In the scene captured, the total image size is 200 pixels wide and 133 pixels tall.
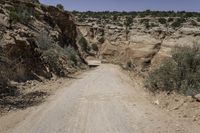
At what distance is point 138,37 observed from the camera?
58.7m

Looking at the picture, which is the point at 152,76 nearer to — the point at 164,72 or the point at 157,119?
the point at 164,72

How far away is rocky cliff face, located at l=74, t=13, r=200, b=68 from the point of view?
49812 millimetres

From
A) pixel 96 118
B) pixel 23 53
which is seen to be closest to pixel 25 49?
pixel 23 53

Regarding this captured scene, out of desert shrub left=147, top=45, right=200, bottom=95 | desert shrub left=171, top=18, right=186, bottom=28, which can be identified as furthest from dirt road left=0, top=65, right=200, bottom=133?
desert shrub left=171, top=18, right=186, bottom=28

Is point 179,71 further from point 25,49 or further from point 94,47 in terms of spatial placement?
point 94,47

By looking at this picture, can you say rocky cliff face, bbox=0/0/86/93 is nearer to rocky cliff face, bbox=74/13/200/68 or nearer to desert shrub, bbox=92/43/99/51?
rocky cliff face, bbox=74/13/200/68

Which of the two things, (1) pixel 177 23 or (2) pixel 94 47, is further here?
(2) pixel 94 47

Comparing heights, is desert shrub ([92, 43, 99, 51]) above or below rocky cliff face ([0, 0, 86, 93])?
below

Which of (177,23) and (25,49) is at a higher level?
(177,23)

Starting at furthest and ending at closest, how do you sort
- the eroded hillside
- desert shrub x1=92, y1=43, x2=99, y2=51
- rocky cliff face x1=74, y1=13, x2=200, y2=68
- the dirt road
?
desert shrub x1=92, y1=43, x2=99, y2=51, rocky cliff face x1=74, y1=13, x2=200, y2=68, the eroded hillside, the dirt road

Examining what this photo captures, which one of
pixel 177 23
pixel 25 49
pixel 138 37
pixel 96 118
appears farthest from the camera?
pixel 177 23

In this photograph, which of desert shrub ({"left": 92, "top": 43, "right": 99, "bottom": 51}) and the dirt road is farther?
desert shrub ({"left": 92, "top": 43, "right": 99, "bottom": 51})

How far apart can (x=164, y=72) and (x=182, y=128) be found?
1038cm

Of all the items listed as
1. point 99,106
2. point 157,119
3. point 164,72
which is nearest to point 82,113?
point 99,106
